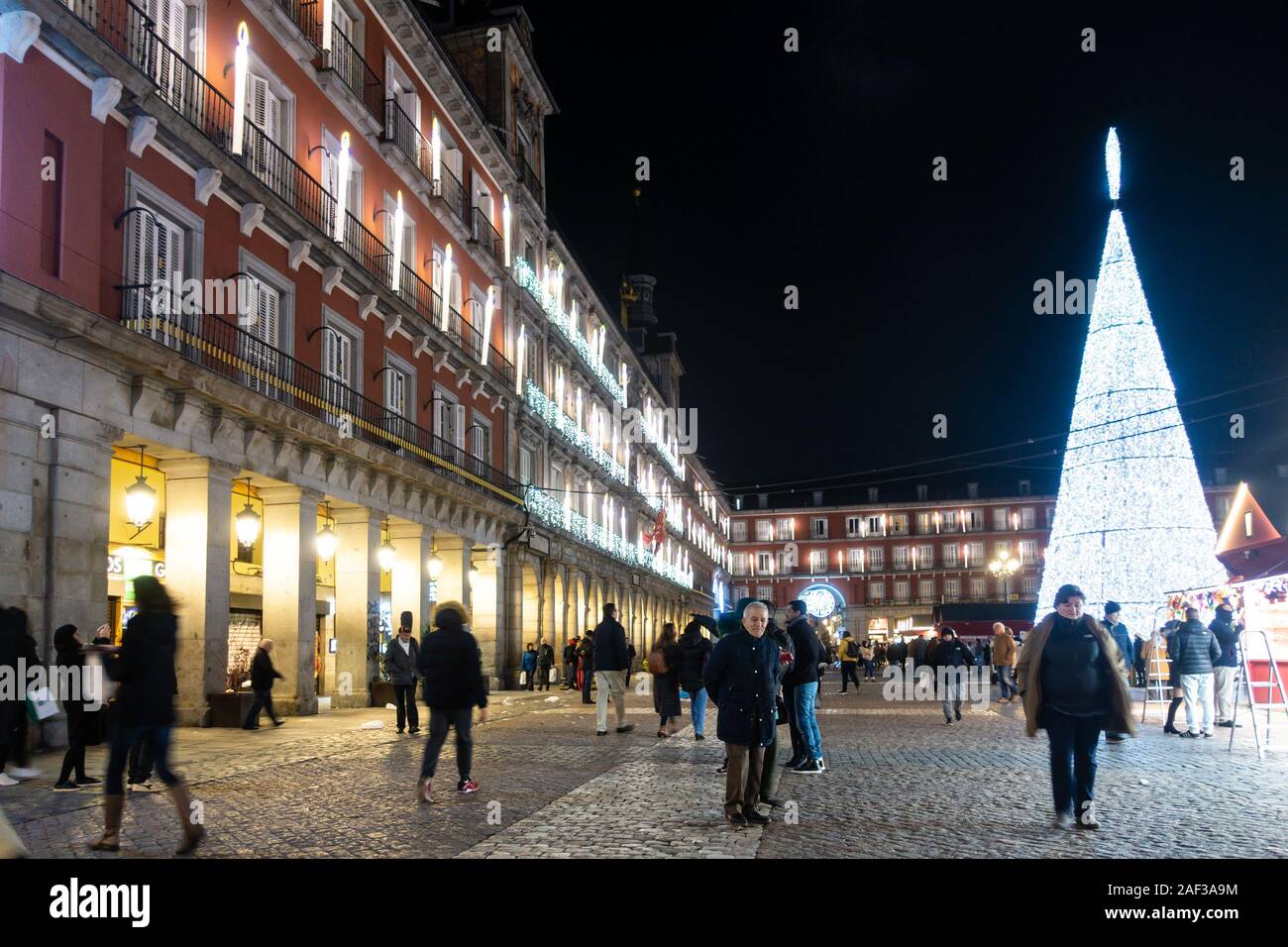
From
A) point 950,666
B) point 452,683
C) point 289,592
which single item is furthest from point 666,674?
point 289,592

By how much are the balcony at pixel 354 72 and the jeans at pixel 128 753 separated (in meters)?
16.6

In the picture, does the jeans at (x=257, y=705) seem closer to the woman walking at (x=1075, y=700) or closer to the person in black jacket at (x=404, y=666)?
the person in black jacket at (x=404, y=666)

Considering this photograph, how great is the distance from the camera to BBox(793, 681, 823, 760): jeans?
36.8 feet

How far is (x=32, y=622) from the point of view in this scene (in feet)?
41.8

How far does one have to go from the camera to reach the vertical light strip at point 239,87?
17.7m

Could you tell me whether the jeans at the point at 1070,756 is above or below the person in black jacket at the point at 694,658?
below

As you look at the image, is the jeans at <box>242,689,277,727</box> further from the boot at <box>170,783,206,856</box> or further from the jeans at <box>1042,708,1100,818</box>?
the jeans at <box>1042,708,1100,818</box>

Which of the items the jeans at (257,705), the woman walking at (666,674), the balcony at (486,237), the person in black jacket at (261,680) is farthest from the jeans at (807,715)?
the balcony at (486,237)

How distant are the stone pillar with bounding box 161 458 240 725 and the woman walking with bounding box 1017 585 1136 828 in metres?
12.1

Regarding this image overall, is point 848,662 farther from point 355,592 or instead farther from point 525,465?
point 355,592

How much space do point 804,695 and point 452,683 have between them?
3.68 metres

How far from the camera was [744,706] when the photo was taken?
8.18 meters
